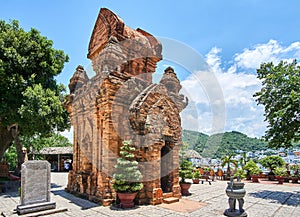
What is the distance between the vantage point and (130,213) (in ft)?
27.1

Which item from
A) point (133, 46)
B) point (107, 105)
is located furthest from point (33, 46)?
point (107, 105)

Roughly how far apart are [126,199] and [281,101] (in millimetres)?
9567

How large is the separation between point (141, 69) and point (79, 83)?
3.58m

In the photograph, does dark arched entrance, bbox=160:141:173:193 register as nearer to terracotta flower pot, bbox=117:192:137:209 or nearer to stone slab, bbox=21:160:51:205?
terracotta flower pot, bbox=117:192:137:209

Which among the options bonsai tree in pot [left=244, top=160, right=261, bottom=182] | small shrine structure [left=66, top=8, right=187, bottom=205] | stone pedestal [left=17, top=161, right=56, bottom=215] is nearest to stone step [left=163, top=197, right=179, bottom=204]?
small shrine structure [left=66, top=8, right=187, bottom=205]

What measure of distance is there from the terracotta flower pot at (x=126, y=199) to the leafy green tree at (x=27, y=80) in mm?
6750

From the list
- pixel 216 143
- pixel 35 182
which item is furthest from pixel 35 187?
pixel 216 143

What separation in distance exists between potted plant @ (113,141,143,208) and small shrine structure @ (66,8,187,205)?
65 cm

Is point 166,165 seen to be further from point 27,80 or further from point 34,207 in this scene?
point 27,80

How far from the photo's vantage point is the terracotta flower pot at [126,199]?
8.91 metres

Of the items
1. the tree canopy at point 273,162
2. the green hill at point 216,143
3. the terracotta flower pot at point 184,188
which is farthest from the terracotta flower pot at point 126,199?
the tree canopy at point 273,162

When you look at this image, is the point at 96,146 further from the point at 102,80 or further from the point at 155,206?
the point at 155,206

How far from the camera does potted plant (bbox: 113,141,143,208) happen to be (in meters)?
8.88

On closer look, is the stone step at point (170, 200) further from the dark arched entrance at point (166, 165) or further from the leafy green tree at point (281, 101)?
the leafy green tree at point (281, 101)
